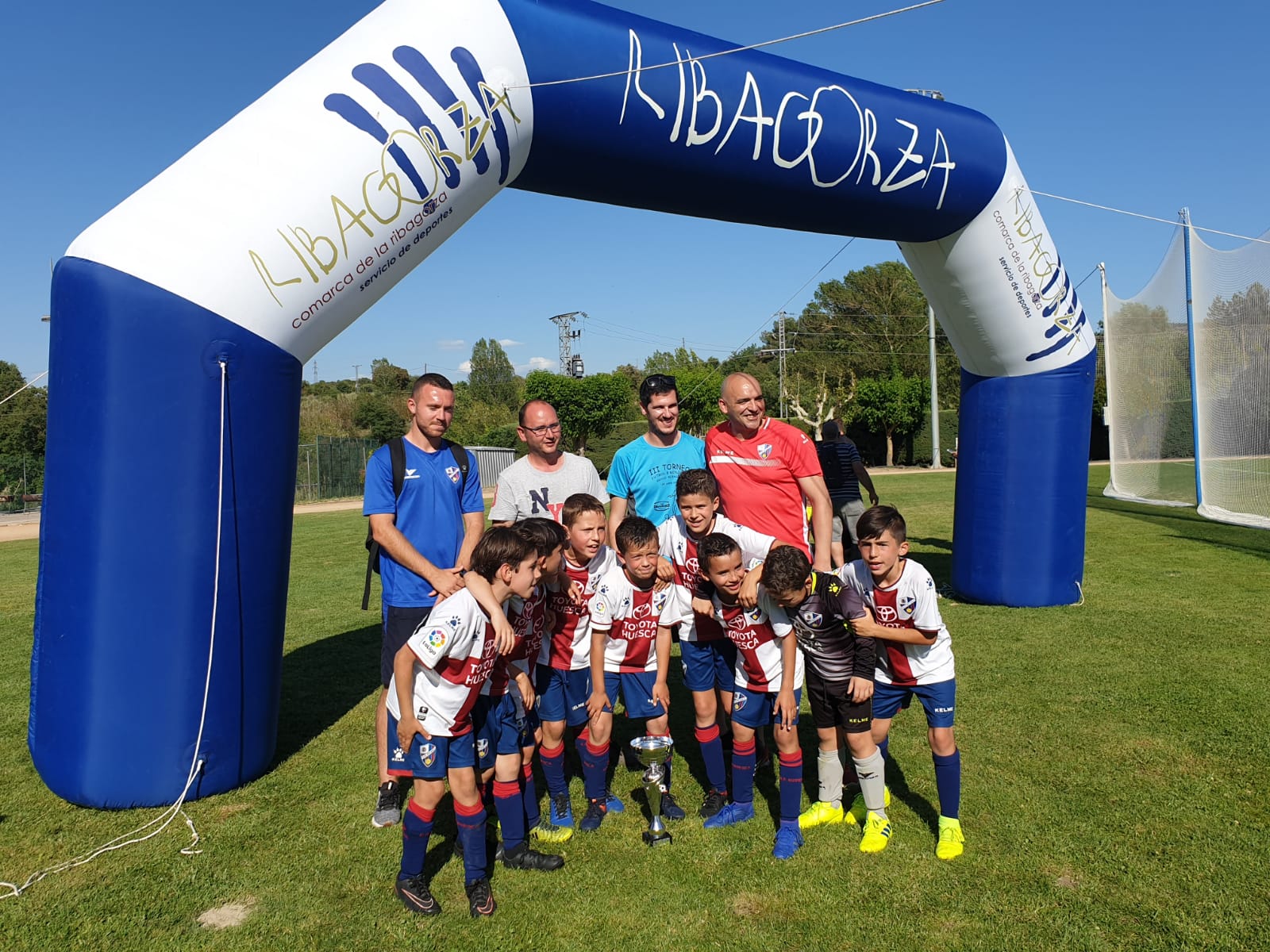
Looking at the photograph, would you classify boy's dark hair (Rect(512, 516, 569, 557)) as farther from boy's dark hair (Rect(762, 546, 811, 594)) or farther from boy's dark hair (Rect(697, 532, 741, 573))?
boy's dark hair (Rect(762, 546, 811, 594))

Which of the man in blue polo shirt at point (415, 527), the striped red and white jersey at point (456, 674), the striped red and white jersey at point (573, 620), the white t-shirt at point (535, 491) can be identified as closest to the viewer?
the striped red and white jersey at point (456, 674)

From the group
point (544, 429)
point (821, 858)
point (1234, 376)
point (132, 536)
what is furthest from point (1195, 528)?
point (132, 536)

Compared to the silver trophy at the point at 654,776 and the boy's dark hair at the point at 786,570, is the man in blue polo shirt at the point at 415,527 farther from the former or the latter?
the boy's dark hair at the point at 786,570

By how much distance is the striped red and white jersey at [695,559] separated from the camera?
3.83 m

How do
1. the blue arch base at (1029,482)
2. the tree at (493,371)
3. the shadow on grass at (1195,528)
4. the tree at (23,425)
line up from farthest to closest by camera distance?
1. the tree at (493,371)
2. the tree at (23,425)
3. the shadow on grass at (1195,528)
4. the blue arch base at (1029,482)

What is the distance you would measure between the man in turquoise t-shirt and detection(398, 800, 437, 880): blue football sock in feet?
5.36

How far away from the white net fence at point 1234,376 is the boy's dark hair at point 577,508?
11.9 metres

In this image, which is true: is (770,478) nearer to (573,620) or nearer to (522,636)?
(573,620)

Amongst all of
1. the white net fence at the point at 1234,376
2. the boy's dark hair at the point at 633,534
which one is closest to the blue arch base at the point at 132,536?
the boy's dark hair at the point at 633,534

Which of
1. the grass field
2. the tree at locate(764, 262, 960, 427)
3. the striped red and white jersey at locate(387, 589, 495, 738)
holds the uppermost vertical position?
the tree at locate(764, 262, 960, 427)

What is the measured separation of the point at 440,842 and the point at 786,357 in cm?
5133

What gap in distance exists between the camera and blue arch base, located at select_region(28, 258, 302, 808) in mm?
3779

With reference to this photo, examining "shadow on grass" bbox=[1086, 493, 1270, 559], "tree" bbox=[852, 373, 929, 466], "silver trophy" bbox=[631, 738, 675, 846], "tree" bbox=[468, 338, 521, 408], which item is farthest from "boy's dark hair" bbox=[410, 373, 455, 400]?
"tree" bbox=[468, 338, 521, 408]

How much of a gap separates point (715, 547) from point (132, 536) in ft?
8.70
